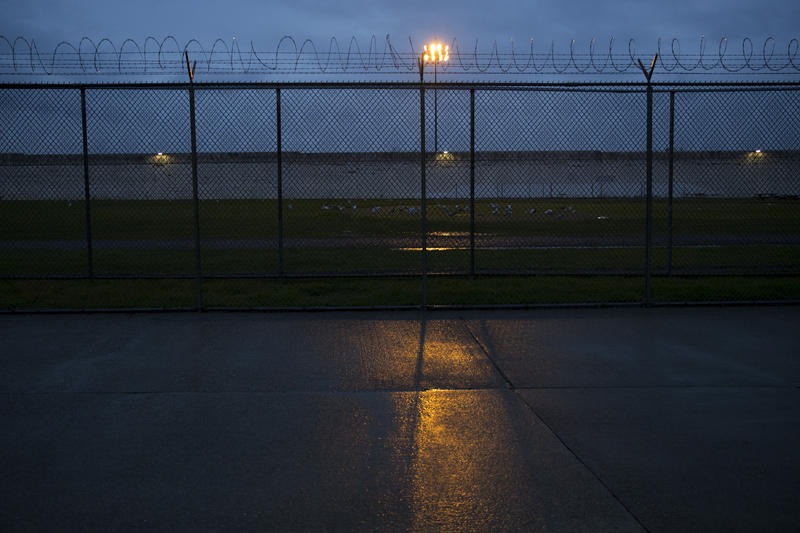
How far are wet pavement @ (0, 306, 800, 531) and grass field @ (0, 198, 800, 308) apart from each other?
2.14m

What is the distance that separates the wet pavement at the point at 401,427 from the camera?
3.44 meters

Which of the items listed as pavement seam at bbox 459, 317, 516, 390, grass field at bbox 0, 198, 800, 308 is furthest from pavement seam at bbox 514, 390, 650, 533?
grass field at bbox 0, 198, 800, 308

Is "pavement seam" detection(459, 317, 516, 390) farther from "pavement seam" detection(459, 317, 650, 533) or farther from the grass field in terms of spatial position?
the grass field

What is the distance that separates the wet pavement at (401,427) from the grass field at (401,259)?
7.03 ft

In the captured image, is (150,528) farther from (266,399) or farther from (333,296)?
(333,296)

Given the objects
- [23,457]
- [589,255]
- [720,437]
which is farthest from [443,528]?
[589,255]

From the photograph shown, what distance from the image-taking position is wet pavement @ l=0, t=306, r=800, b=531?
11.3 feet

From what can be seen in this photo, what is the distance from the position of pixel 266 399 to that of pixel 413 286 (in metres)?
5.59

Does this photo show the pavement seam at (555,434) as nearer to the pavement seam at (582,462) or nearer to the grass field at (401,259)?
the pavement seam at (582,462)

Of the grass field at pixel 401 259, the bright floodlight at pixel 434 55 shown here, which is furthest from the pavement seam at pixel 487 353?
the bright floodlight at pixel 434 55

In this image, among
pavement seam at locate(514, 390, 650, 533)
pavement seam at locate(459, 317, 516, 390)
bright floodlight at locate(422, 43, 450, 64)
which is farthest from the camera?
bright floodlight at locate(422, 43, 450, 64)

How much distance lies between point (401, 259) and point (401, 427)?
9679 millimetres

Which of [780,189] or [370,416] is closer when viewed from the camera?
[370,416]

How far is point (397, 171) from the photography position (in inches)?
465
